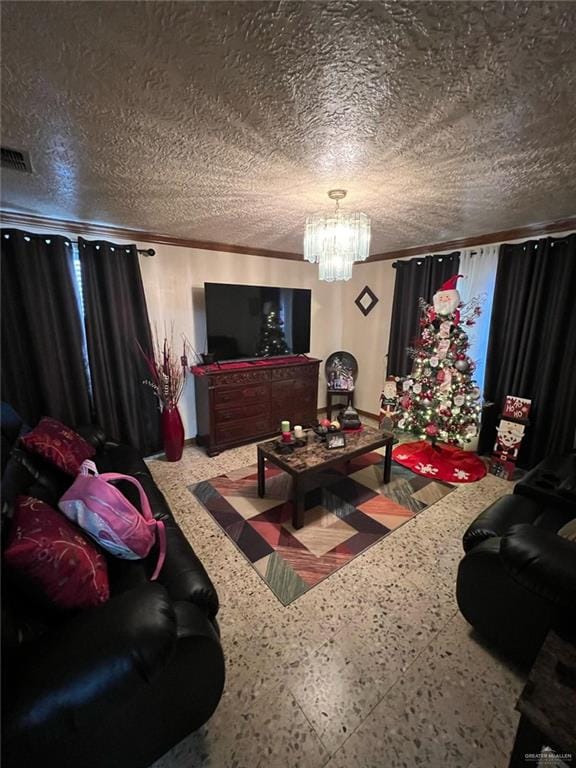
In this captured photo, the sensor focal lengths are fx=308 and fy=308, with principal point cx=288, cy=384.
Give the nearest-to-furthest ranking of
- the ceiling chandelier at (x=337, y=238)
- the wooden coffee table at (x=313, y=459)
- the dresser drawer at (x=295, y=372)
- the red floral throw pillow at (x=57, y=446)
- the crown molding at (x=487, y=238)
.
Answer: the red floral throw pillow at (x=57, y=446), the ceiling chandelier at (x=337, y=238), the wooden coffee table at (x=313, y=459), the crown molding at (x=487, y=238), the dresser drawer at (x=295, y=372)

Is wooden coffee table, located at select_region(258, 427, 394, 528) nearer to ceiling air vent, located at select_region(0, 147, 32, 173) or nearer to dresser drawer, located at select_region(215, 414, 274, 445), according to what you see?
dresser drawer, located at select_region(215, 414, 274, 445)

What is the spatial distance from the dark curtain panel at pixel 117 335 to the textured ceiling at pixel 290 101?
2.25 feet

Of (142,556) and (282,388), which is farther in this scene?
(282,388)

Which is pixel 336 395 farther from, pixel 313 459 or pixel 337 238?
pixel 337 238

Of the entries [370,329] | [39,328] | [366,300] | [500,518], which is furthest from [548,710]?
[366,300]

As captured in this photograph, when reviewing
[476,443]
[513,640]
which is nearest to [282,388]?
[476,443]

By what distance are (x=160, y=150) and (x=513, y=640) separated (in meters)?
2.82

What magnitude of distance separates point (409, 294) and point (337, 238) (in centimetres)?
212

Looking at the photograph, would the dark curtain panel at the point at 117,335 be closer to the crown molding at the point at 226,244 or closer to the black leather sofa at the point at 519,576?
the crown molding at the point at 226,244

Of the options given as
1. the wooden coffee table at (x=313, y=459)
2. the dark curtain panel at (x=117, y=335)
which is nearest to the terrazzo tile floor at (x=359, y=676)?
the wooden coffee table at (x=313, y=459)

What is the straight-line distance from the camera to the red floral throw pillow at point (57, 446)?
1879mm

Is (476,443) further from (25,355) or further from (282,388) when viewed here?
(25,355)

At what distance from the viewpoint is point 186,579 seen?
1.29m

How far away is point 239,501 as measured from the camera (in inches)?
103
